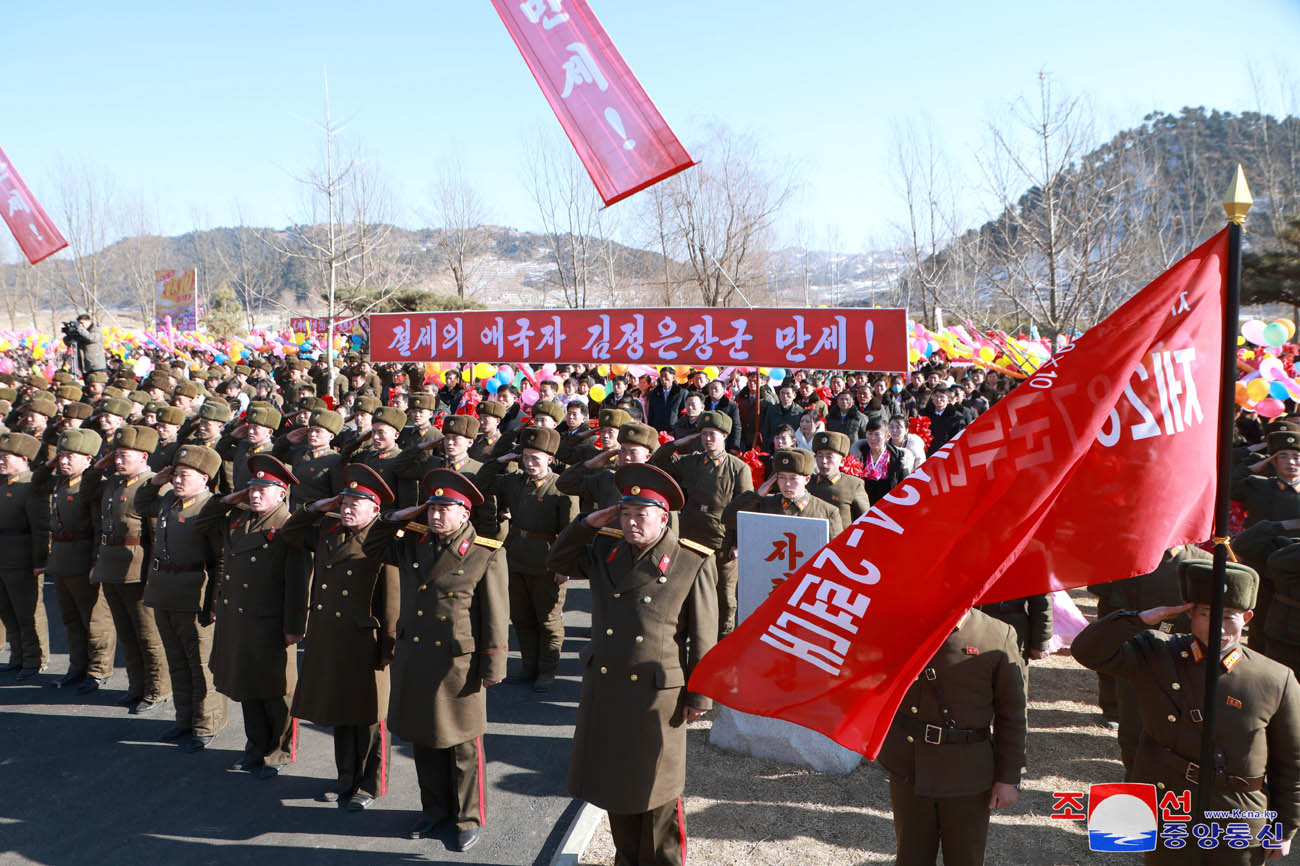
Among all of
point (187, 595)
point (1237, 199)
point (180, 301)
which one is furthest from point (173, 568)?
point (180, 301)

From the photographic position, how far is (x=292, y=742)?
558 cm

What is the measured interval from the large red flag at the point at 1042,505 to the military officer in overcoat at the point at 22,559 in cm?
682

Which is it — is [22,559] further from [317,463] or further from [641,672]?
[641,672]

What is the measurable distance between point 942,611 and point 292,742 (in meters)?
4.53

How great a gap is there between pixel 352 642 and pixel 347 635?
0.05 meters

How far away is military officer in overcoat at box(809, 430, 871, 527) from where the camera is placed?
276 inches

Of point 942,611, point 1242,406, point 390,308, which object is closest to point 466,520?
point 942,611

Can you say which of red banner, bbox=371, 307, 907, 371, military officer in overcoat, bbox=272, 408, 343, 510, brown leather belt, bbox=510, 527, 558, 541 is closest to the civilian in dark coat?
red banner, bbox=371, 307, 907, 371

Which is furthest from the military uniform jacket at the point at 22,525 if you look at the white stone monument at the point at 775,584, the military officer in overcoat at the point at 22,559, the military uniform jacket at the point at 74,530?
the white stone monument at the point at 775,584

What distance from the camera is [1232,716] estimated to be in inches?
125

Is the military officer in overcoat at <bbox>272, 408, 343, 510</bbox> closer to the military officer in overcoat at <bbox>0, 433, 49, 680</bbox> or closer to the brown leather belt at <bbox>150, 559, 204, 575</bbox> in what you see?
the military officer in overcoat at <bbox>0, 433, 49, 680</bbox>

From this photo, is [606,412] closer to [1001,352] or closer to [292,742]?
[292,742]

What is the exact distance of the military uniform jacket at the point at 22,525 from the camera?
23.0 ft

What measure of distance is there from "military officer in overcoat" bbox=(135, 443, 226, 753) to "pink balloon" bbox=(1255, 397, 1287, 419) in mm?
10660
